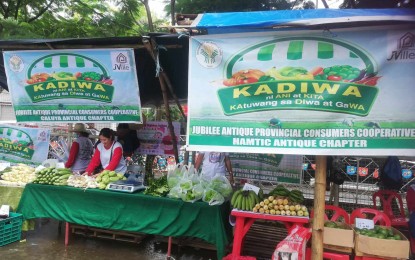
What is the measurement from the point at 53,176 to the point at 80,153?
1.33 meters

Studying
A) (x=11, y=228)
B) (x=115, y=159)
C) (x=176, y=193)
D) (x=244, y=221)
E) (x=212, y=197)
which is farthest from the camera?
(x=115, y=159)

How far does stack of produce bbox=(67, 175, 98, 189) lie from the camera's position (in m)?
5.05

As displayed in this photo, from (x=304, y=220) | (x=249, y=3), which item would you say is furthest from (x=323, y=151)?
(x=249, y=3)

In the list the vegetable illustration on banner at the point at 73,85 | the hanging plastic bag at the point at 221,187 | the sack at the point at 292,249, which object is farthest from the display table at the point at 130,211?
the vegetable illustration on banner at the point at 73,85

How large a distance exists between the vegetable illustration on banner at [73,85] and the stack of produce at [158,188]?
97 centimetres

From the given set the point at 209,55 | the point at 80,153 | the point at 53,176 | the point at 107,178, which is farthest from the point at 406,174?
the point at 53,176

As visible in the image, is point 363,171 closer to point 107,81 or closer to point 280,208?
point 280,208

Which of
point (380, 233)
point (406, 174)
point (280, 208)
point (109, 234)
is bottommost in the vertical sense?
point (109, 234)

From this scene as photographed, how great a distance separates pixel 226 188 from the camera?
15.7 ft

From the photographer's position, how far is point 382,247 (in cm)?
373

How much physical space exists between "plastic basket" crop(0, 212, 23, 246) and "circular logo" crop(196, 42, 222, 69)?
12.4ft

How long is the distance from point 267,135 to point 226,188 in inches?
57.3

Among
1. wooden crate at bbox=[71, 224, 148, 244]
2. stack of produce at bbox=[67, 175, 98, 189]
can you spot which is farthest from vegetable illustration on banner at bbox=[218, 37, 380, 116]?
wooden crate at bbox=[71, 224, 148, 244]

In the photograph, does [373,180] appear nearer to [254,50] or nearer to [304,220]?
[304,220]
